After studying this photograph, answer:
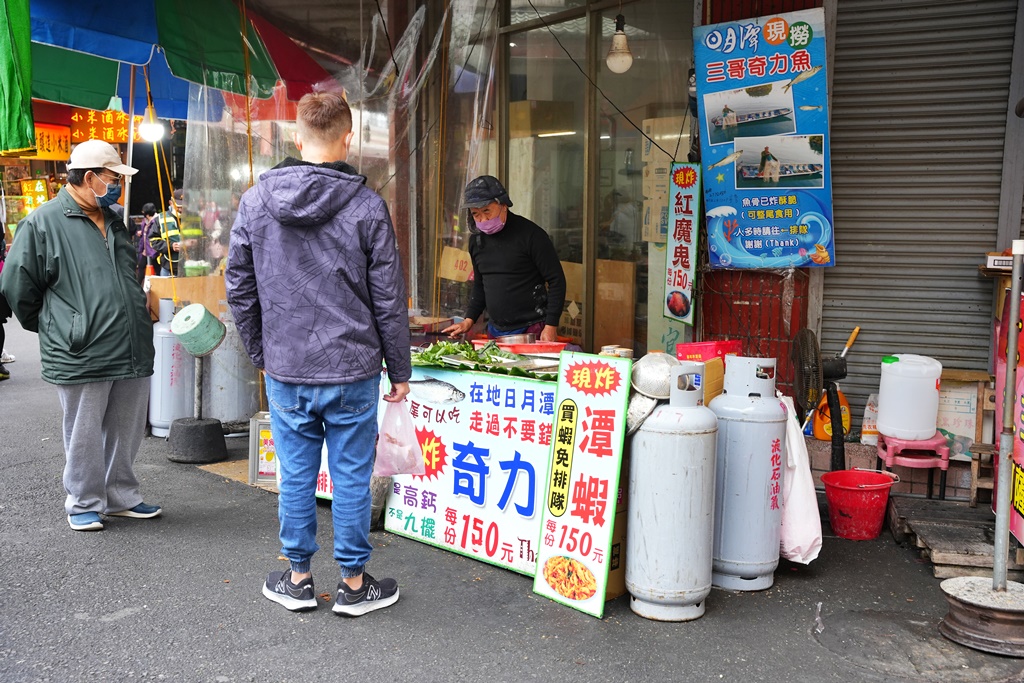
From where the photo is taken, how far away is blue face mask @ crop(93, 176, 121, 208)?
5254 mm

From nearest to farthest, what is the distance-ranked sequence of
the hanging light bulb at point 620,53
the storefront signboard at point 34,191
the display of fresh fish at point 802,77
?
1. the display of fresh fish at point 802,77
2. the hanging light bulb at point 620,53
3. the storefront signboard at point 34,191

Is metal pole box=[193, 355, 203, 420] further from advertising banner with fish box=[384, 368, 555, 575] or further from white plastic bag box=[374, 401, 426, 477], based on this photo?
white plastic bag box=[374, 401, 426, 477]

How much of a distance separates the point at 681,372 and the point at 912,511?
2.15 m

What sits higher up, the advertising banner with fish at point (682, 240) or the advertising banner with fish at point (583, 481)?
the advertising banner with fish at point (682, 240)

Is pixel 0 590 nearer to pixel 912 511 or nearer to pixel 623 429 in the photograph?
pixel 623 429

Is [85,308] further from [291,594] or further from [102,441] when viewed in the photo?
[291,594]

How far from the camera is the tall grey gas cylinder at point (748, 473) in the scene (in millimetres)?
Result: 4371

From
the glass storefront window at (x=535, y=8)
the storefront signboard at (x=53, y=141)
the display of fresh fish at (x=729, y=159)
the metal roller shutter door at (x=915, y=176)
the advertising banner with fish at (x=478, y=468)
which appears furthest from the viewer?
the storefront signboard at (x=53, y=141)

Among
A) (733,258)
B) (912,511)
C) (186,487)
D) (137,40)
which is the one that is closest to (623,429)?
(912,511)

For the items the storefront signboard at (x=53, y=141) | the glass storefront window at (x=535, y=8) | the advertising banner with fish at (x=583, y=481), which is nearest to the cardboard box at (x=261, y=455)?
the advertising banner with fish at (x=583, y=481)

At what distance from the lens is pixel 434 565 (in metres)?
4.80

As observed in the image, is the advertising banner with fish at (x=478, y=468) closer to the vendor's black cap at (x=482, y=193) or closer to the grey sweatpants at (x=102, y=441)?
the vendor's black cap at (x=482, y=193)

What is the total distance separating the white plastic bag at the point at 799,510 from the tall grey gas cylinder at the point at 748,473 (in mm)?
144

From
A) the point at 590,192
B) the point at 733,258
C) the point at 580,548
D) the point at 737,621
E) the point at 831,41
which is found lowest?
the point at 737,621
